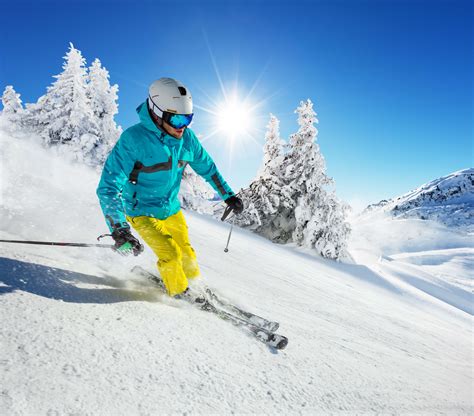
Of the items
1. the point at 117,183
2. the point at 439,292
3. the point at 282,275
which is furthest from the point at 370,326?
the point at 439,292

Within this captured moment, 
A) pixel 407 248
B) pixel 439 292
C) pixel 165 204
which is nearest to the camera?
pixel 165 204

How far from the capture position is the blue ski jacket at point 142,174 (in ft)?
10.6

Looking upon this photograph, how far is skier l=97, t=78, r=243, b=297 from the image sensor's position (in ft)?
10.6

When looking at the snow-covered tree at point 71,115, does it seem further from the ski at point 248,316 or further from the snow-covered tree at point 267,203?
the ski at point 248,316

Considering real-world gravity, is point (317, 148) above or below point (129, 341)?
above

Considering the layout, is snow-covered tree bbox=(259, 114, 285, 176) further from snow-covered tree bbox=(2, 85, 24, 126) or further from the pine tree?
snow-covered tree bbox=(2, 85, 24, 126)

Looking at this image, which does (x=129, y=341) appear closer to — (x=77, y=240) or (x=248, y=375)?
(x=248, y=375)

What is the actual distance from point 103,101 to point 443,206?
586 feet

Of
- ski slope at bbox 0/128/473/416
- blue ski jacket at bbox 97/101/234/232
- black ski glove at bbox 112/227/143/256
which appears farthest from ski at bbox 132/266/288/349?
blue ski jacket at bbox 97/101/234/232

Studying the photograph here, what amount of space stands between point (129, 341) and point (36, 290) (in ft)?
3.15

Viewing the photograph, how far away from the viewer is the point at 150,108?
11.3ft

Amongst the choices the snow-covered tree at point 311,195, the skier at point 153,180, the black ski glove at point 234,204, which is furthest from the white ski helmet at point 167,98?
the snow-covered tree at point 311,195

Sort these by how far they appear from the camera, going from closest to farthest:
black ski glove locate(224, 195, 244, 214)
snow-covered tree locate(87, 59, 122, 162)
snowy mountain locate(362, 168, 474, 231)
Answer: black ski glove locate(224, 195, 244, 214) < snow-covered tree locate(87, 59, 122, 162) < snowy mountain locate(362, 168, 474, 231)

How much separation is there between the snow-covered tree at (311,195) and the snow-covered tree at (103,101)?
13364mm
